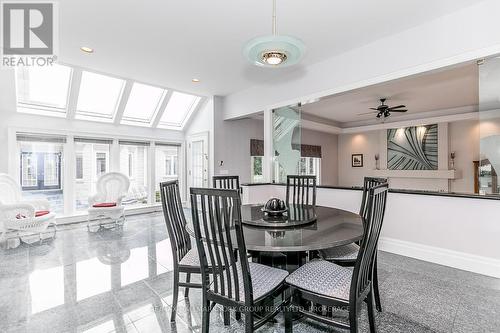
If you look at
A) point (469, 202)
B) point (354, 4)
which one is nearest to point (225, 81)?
point (354, 4)

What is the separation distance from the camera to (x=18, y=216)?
379 cm

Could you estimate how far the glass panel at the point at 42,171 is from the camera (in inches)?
189

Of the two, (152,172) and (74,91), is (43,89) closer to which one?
(74,91)

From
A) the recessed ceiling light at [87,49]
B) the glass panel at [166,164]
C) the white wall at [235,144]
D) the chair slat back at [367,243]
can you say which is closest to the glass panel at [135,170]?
the glass panel at [166,164]

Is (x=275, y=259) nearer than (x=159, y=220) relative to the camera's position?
Yes

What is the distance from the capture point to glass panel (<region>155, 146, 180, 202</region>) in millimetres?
6578

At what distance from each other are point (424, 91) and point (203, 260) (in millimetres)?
5399

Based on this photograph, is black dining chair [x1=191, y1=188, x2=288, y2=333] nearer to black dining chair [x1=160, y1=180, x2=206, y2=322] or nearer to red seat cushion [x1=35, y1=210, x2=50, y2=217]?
black dining chair [x1=160, y1=180, x2=206, y2=322]

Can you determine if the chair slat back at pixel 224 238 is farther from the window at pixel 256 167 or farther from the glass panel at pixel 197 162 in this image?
the window at pixel 256 167

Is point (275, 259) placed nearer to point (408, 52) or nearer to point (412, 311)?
point (412, 311)

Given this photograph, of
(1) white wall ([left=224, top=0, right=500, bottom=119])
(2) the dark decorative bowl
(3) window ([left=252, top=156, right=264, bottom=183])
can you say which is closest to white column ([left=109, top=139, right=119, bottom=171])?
(3) window ([left=252, top=156, right=264, bottom=183])

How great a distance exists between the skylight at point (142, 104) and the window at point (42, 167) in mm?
1455

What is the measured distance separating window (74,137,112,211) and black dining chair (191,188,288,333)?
16.1ft

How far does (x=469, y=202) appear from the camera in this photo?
2.77 m
